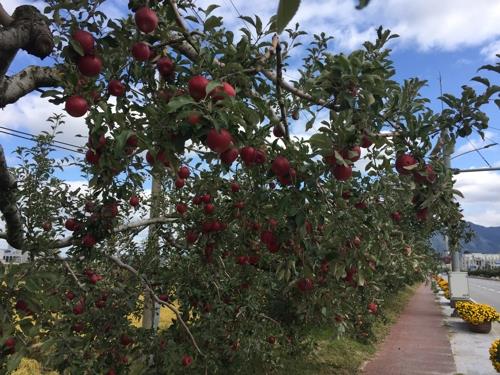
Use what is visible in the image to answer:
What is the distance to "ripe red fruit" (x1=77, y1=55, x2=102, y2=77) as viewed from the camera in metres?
2.11

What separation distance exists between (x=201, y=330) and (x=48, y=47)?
13.3 ft

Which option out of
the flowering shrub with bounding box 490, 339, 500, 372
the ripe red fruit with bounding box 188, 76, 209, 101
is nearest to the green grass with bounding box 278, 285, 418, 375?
the flowering shrub with bounding box 490, 339, 500, 372

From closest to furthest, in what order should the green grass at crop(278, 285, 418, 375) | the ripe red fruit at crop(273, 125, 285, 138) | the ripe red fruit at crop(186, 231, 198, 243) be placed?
the ripe red fruit at crop(273, 125, 285, 138), the ripe red fruit at crop(186, 231, 198, 243), the green grass at crop(278, 285, 418, 375)

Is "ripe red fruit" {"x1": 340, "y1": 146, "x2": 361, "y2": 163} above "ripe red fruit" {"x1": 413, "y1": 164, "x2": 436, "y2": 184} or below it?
above

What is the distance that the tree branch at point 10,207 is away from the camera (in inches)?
143

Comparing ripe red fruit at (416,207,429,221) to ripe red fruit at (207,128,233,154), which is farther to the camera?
ripe red fruit at (416,207,429,221)

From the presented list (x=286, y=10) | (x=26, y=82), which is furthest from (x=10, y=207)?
(x=286, y=10)

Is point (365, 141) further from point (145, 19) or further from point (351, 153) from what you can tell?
point (145, 19)

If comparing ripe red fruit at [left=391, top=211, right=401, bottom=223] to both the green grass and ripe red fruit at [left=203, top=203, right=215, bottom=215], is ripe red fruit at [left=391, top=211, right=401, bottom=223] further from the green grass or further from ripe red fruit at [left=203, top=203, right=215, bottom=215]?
the green grass

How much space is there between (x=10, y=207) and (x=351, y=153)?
2.99 meters

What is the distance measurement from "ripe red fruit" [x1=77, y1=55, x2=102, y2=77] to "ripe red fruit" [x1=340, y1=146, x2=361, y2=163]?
4.12ft

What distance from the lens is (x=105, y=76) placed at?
A: 2469 millimetres

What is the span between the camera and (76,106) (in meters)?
2.04

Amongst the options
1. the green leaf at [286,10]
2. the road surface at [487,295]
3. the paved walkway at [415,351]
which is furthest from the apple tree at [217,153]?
the road surface at [487,295]
